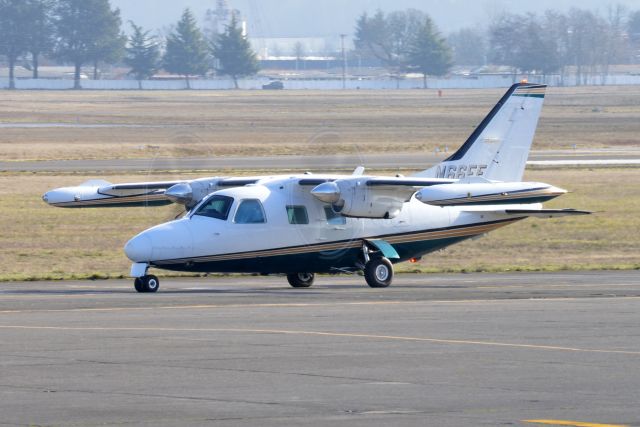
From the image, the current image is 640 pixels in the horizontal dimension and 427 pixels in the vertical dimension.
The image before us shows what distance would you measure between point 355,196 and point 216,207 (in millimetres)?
2984

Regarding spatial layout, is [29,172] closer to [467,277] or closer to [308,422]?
[467,277]

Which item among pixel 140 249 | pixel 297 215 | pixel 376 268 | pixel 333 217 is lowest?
pixel 376 268

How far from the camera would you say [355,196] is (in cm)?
2603

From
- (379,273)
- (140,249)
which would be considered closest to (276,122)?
(379,273)

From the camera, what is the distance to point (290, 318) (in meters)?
20.1

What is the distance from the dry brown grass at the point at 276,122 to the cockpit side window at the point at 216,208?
281 cm

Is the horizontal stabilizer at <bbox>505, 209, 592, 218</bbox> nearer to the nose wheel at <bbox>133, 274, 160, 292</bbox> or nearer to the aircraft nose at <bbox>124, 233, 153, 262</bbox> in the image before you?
the nose wheel at <bbox>133, 274, 160, 292</bbox>

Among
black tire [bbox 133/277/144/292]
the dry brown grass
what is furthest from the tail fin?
black tire [bbox 133/277/144/292]

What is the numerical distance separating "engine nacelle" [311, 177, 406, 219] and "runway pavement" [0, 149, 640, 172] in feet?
98.6

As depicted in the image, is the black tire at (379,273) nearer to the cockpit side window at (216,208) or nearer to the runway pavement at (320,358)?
the runway pavement at (320,358)

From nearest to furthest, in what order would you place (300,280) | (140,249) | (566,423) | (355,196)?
(566,423), (140,249), (355,196), (300,280)

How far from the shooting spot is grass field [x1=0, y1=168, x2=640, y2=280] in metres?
32.5

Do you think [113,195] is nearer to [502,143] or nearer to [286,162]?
[502,143]

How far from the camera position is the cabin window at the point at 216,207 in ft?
85.2
